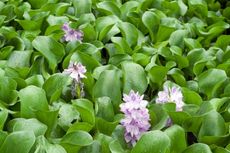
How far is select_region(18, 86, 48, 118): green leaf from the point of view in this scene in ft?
5.77

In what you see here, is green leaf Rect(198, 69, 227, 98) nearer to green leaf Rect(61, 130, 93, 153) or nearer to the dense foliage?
the dense foliage

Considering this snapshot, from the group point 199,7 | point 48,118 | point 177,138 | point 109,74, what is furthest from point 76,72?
point 199,7

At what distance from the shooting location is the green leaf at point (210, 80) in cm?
199

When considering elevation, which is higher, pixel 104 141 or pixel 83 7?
pixel 104 141

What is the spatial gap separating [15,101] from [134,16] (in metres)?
0.94

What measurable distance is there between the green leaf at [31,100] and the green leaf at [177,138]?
45 cm

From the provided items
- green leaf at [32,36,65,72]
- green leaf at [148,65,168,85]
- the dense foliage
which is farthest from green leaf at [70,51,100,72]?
green leaf at [148,65,168,85]

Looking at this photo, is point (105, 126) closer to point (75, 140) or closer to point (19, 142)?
point (75, 140)

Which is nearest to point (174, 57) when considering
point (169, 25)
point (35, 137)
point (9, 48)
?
point (169, 25)

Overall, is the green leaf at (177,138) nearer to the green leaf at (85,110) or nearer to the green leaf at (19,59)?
the green leaf at (85,110)

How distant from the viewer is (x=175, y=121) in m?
1.74

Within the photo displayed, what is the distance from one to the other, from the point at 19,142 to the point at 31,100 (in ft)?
0.86

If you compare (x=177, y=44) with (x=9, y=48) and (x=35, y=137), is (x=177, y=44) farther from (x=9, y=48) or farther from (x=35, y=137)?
(x=35, y=137)

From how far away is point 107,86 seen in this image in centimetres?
192
